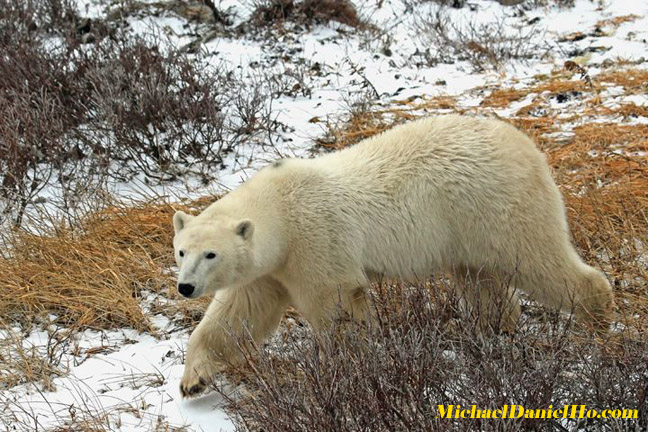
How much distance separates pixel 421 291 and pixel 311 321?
1.87 feet

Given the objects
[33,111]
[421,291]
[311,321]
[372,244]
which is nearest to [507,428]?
[421,291]

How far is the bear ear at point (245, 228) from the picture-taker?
295 cm

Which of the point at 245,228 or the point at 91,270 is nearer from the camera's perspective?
the point at 245,228

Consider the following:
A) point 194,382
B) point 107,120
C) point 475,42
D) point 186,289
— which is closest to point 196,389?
point 194,382

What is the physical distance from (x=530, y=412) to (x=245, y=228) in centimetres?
134

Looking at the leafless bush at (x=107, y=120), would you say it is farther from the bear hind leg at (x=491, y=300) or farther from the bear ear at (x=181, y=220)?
the bear hind leg at (x=491, y=300)

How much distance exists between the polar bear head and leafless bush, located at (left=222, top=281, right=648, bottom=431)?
55cm

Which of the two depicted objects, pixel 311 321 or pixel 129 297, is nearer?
pixel 311 321

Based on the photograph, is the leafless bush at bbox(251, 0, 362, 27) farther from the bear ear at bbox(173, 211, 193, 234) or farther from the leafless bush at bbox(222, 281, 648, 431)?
the leafless bush at bbox(222, 281, 648, 431)

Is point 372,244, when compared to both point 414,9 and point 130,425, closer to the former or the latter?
point 130,425

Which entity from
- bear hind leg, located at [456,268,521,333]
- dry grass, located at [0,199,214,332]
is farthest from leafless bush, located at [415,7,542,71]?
bear hind leg, located at [456,268,521,333]

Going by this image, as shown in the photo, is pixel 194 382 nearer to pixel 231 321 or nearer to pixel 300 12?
pixel 231 321

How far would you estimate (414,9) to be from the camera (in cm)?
882

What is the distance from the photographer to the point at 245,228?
296 cm
